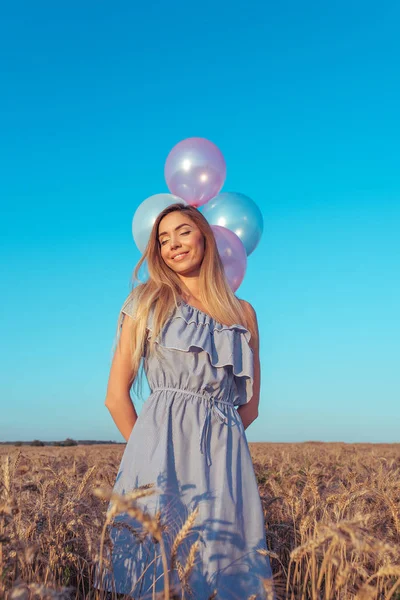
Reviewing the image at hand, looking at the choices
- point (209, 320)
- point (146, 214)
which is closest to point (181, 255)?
point (209, 320)

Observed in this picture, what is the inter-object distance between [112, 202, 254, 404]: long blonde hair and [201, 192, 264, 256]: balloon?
246cm

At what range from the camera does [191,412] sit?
3113 millimetres

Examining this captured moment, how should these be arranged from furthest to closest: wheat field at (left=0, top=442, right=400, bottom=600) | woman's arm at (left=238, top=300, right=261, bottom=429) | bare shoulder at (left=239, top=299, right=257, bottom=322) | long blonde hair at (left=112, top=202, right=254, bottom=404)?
1. bare shoulder at (left=239, top=299, right=257, bottom=322)
2. woman's arm at (left=238, top=300, right=261, bottom=429)
3. long blonde hair at (left=112, top=202, right=254, bottom=404)
4. wheat field at (left=0, top=442, right=400, bottom=600)

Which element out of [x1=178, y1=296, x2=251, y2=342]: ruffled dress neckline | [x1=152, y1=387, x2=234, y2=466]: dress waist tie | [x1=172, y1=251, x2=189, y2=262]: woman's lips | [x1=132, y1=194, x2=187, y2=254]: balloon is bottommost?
[x1=152, y1=387, x2=234, y2=466]: dress waist tie

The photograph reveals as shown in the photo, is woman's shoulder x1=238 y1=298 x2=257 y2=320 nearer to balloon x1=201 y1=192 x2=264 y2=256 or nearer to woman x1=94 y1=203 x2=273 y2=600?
woman x1=94 y1=203 x2=273 y2=600

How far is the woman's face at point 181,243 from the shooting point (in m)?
3.57

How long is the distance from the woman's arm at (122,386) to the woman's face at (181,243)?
46 centimetres

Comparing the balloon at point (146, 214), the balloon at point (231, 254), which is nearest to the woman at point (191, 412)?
the balloon at point (231, 254)

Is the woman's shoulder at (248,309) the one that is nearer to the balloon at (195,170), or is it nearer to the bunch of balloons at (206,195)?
the bunch of balloons at (206,195)

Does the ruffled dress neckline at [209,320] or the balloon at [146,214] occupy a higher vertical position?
the balloon at [146,214]

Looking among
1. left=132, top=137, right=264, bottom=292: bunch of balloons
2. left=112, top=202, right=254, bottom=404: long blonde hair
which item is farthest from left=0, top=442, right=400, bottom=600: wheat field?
left=132, top=137, right=264, bottom=292: bunch of balloons

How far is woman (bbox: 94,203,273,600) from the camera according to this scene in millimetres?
2727

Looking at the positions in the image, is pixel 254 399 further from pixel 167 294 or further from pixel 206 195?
pixel 206 195

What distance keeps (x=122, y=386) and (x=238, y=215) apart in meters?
3.20
